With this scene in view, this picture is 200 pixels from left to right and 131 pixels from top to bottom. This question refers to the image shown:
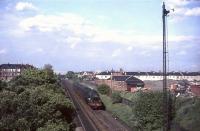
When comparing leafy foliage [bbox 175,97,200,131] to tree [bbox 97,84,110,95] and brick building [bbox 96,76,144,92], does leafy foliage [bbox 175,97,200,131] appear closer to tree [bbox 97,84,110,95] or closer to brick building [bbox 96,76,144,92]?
tree [bbox 97,84,110,95]

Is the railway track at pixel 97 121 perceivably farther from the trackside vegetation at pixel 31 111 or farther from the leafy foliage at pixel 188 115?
the trackside vegetation at pixel 31 111

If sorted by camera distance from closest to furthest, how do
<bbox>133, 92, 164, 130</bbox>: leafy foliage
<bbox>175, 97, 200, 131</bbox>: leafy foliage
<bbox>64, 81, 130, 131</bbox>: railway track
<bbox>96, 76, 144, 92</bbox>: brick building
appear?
<bbox>175, 97, 200, 131</bbox>: leafy foliage, <bbox>133, 92, 164, 130</bbox>: leafy foliage, <bbox>64, 81, 130, 131</bbox>: railway track, <bbox>96, 76, 144, 92</bbox>: brick building

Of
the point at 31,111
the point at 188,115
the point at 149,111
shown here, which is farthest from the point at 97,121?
the point at 31,111

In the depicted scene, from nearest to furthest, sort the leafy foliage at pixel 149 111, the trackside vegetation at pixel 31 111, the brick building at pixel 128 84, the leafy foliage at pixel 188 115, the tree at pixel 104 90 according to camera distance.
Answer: the trackside vegetation at pixel 31 111 → the leafy foliage at pixel 188 115 → the leafy foliage at pixel 149 111 → the tree at pixel 104 90 → the brick building at pixel 128 84

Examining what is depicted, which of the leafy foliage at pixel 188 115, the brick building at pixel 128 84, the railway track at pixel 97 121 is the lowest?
the railway track at pixel 97 121

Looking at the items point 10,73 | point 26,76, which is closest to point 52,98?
point 26,76

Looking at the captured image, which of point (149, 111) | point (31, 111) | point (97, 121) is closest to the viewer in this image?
point (31, 111)

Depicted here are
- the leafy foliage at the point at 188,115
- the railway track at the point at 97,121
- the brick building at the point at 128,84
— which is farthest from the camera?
the brick building at the point at 128,84

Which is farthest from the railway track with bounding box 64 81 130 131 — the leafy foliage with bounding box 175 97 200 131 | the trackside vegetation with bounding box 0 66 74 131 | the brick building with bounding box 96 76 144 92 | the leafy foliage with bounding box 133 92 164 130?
the brick building with bounding box 96 76 144 92

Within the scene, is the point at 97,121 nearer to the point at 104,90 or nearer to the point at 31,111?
the point at 31,111

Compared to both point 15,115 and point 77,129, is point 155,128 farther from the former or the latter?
point 15,115

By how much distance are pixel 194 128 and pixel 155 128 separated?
5742 mm

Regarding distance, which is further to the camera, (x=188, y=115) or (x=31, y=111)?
(x=188, y=115)

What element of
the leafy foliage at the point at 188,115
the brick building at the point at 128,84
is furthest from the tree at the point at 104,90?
the leafy foliage at the point at 188,115
